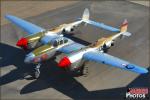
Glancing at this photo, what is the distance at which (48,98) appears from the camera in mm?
32969

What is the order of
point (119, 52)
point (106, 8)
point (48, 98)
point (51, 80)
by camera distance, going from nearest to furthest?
point (48, 98) → point (51, 80) → point (119, 52) → point (106, 8)

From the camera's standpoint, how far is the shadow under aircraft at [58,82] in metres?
33.5

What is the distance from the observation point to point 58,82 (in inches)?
1391

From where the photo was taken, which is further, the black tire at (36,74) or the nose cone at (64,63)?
the black tire at (36,74)

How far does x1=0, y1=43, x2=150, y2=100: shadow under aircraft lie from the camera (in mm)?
33531

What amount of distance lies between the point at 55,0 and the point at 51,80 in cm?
2638

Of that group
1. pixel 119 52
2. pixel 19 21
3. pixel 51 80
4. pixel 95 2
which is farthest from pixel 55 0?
pixel 51 80

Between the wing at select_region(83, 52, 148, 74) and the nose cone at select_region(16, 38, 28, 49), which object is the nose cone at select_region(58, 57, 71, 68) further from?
the nose cone at select_region(16, 38, 28, 49)

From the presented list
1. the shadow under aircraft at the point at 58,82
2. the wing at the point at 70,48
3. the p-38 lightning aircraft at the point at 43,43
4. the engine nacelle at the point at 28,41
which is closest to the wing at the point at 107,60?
the wing at the point at 70,48

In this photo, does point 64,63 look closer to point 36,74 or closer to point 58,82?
point 58,82

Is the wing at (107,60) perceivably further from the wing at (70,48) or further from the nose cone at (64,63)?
the nose cone at (64,63)

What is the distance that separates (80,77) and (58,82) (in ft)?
8.03

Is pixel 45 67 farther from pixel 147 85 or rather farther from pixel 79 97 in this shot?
pixel 147 85

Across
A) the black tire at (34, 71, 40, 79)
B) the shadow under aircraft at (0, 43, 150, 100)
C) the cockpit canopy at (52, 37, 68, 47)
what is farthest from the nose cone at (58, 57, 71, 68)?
the black tire at (34, 71, 40, 79)
